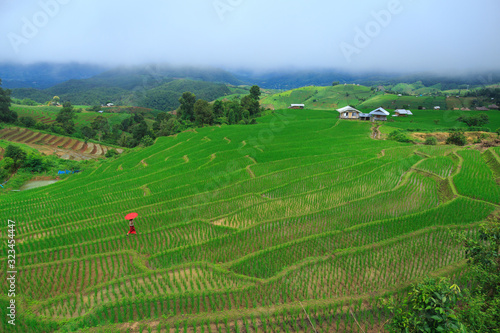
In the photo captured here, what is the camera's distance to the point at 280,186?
15.8 meters

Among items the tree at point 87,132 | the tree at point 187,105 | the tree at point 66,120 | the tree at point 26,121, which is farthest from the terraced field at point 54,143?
the tree at point 187,105

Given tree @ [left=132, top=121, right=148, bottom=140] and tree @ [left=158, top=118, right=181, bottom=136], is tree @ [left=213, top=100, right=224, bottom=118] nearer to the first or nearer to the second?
tree @ [left=158, top=118, right=181, bottom=136]

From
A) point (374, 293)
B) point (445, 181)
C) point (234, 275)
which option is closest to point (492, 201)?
→ point (445, 181)

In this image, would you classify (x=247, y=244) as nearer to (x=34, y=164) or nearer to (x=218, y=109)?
(x=34, y=164)

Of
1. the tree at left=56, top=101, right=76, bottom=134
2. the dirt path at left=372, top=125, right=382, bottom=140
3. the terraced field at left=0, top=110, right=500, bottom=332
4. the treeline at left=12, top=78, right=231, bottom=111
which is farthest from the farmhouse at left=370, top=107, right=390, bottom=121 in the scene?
the treeline at left=12, top=78, right=231, bottom=111

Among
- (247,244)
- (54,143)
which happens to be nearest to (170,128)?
(54,143)

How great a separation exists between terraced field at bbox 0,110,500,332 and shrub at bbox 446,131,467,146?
41.8 feet

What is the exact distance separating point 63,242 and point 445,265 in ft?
50.1

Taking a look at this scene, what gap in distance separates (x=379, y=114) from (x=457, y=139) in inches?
780

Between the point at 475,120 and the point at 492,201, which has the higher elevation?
the point at 475,120

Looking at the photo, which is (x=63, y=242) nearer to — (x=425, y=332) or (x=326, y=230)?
(x=326, y=230)

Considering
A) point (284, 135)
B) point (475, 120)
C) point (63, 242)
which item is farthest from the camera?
point (475, 120)

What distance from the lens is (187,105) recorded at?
55312 mm

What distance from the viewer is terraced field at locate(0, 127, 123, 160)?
46281mm
